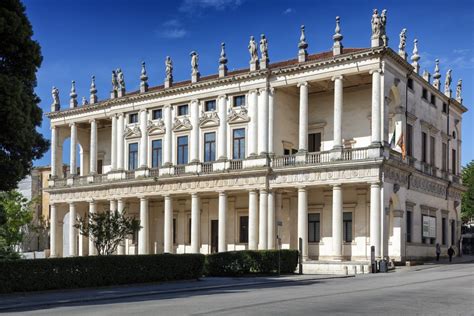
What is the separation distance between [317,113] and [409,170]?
26.9 ft

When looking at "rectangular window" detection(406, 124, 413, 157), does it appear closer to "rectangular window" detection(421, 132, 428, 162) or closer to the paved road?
"rectangular window" detection(421, 132, 428, 162)

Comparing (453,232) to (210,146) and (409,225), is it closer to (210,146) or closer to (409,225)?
(409,225)

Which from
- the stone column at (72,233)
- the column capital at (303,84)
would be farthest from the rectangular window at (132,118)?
the column capital at (303,84)

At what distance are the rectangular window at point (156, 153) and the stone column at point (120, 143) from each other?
3.29 meters

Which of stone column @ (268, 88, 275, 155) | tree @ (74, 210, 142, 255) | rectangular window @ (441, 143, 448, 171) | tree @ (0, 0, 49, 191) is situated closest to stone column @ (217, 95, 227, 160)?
stone column @ (268, 88, 275, 155)

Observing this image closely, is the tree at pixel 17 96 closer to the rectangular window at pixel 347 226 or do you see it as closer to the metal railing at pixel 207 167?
the metal railing at pixel 207 167

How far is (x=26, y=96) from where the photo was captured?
24.8 metres

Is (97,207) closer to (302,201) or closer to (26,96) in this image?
(302,201)

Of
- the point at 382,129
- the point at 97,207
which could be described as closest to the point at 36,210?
the point at 97,207

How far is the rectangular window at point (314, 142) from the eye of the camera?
49.4 metres

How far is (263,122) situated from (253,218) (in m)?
7.03

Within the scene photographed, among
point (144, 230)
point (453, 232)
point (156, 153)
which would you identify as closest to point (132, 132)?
point (156, 153)

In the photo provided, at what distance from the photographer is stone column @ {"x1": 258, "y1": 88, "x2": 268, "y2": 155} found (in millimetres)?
48469

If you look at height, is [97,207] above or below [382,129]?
below
